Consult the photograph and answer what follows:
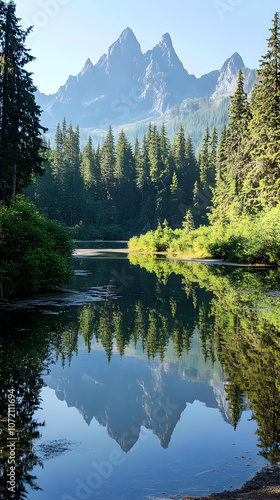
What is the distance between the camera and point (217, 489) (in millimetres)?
4719

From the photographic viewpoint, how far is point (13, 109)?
2736 cm

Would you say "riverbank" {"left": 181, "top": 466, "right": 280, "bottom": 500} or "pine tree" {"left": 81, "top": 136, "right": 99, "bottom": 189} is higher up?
"pine tree" {"left": 81, "top": 136, "right": 99, "bottom": 189}

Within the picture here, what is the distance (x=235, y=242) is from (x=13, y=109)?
23989 millimetres

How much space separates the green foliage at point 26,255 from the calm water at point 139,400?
7.91ft

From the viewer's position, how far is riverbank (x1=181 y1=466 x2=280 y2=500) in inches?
168

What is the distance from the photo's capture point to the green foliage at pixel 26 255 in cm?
1770

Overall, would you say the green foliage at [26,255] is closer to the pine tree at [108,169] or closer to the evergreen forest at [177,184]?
the evergreen forest at [177,184]

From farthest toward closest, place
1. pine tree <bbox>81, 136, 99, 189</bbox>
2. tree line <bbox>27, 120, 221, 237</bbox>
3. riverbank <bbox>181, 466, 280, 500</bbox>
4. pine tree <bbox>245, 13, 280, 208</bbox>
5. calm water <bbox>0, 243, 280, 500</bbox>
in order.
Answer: pine tree <bbox>81, 136, 99, 189</bbox> → tree line <bbox>27, 120, 221, 237</bbox> → pine tree <bbox>245, 13, 280, 208</bbox> → calm water <bbox>0, 243, 280, 500</bbox> → riverbank <bbox>181, 466, 280, 500</bbox>

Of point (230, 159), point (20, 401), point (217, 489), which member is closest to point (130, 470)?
point (217, 489)

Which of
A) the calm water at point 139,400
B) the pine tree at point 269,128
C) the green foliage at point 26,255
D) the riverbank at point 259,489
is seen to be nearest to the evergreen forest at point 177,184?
the pine tree at point 269,128

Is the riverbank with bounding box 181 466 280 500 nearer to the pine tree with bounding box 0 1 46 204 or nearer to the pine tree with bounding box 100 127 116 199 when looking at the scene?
the pine tree with bounding box 0 1 46 204

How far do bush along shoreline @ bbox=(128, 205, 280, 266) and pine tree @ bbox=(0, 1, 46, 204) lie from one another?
17407 mm

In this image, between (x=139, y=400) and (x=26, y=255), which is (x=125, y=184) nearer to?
(x=26, y=255)

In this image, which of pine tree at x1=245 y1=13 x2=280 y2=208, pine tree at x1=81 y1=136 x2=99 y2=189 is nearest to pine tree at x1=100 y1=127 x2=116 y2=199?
pine tree at x1=81 y1=136 x2=99 y2=189
